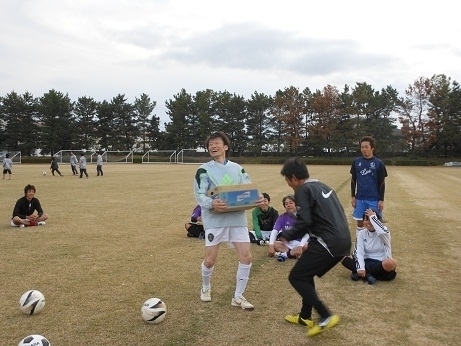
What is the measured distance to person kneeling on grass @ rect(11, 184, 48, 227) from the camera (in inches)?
408

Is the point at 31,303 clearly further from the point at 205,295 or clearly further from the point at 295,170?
the point at 295,170

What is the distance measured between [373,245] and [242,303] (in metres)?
2.60

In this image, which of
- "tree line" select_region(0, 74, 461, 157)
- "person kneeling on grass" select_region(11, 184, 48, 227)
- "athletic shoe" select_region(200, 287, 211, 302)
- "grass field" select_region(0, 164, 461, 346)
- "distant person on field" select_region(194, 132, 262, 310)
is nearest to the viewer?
"grass field" select_region(0, 164, 461, 346)

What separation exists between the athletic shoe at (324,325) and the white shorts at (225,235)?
4.18 ft

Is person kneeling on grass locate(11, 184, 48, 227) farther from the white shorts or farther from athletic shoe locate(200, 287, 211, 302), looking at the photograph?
the white shorts

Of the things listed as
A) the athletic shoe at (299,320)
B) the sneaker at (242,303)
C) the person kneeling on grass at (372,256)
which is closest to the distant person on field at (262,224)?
the person kneeling on grass at (372,256)

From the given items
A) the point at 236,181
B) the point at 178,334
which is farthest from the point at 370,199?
the point at 178,334

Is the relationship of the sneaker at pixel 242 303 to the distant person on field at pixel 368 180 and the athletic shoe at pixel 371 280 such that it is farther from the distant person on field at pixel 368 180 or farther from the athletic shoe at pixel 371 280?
the distant person on field at pixel 368 180

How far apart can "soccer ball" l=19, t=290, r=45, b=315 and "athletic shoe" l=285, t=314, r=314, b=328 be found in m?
2.91

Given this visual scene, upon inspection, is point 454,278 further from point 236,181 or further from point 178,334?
point 178,334

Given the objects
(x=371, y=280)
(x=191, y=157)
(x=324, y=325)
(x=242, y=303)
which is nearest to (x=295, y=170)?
(x=324, y=325)

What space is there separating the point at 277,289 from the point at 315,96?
229ft

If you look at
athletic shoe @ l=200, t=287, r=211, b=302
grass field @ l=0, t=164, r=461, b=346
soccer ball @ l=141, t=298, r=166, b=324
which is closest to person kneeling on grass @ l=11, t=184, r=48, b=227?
grass field @ l=0, t=164, r=461, b=346

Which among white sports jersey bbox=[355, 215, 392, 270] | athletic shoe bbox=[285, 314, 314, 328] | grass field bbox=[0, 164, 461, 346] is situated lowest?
grass field bbox=[0, 164, 461, 346]
